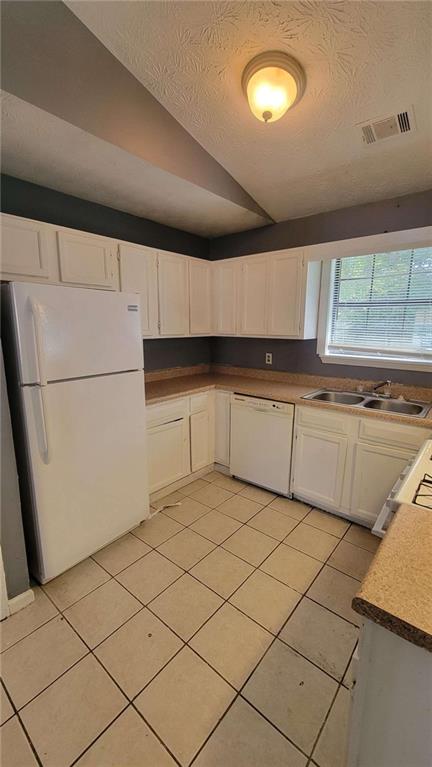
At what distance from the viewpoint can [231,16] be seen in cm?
136

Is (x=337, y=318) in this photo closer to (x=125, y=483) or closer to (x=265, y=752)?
(x=125, y=483)

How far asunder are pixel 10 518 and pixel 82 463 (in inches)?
16.4

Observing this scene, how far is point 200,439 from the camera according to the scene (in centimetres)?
294

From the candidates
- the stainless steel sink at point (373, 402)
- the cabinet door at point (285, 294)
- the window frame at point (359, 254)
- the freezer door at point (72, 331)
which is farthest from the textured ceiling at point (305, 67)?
the stainless steel sink at point (373, 402)

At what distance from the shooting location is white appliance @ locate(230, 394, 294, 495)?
8.50 ft

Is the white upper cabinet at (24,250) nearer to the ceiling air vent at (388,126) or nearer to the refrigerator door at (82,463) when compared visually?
the refrigerator door at (82,463)

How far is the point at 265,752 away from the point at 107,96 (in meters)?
2.88

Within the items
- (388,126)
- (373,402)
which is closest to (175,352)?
(373,402)

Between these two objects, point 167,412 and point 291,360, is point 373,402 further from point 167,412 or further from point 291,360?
point 167,412

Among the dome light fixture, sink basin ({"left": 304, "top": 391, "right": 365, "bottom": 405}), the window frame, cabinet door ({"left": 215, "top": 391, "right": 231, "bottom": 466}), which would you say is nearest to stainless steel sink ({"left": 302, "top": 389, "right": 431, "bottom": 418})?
sink basin ({"left": 304, "top": 391, "right": 365, "bottom": 405})

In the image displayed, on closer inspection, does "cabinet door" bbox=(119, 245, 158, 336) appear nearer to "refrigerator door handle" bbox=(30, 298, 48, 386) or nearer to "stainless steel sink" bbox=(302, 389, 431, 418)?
"refrigerator door handle" bbox=(30, 298, 48, 386)

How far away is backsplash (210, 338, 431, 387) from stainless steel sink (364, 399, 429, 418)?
0.61ft

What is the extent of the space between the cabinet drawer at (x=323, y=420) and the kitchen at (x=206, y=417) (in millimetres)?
21

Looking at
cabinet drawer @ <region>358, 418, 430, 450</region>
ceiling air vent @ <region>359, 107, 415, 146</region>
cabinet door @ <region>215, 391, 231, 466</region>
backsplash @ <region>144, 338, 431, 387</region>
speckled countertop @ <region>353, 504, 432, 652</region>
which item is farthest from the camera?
cabinet door @ <region>215, 391, 231, 466</region>
